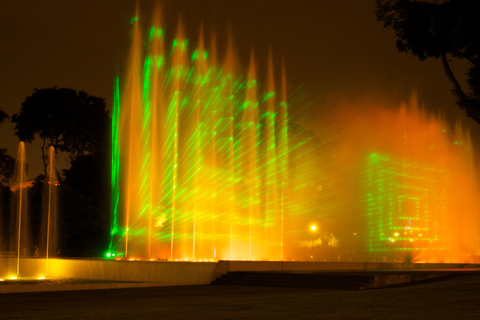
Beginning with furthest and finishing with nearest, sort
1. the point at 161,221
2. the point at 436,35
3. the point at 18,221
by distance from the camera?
the point at 18,221 → the point at 161,221 → the point at 436,35

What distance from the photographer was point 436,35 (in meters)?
17.0

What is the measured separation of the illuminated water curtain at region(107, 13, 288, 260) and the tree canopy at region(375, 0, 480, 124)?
11.9m

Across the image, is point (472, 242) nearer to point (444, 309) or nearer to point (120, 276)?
point (120, 276)

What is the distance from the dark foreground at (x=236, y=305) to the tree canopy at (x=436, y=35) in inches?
205

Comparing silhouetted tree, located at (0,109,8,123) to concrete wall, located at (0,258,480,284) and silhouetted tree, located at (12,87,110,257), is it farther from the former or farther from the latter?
concrete wall, located at (0,258,480,284)

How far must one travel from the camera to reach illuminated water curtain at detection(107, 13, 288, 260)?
26.2 m

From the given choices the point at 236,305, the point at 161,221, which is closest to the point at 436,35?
the point at 236,305

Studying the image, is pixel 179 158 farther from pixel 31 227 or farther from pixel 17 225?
pixel 17 225

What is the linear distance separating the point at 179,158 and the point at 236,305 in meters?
16.4

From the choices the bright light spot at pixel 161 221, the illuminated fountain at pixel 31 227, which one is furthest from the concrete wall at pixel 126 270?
the illuminated fountain at pixel 31 227

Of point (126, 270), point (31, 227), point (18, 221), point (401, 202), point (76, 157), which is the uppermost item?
point (76, 157)

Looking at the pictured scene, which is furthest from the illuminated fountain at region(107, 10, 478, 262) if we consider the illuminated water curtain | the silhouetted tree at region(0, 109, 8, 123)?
the silhouetted tree at region(0, 109, 8, 123)

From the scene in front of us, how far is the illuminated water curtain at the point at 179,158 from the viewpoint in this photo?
2619cm

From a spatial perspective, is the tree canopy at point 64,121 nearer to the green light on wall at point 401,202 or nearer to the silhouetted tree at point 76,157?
the silhouetted tree at point 76,157
